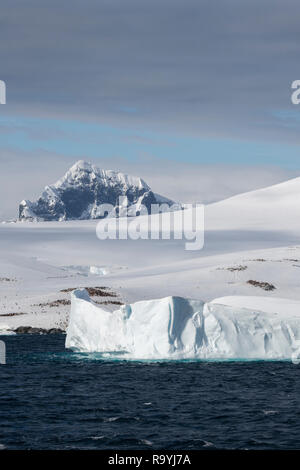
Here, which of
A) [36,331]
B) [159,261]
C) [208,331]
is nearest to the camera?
[208,331]

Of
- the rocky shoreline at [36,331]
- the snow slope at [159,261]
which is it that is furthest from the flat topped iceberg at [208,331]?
the snow slope at [159,261]

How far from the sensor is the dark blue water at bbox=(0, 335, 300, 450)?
27.4 m

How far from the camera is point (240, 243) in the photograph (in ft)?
447

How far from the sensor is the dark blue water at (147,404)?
2744 centimetres

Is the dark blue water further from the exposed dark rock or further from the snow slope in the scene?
the exposed dark rock

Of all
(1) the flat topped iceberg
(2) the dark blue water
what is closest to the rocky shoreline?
(2) the dark blue water

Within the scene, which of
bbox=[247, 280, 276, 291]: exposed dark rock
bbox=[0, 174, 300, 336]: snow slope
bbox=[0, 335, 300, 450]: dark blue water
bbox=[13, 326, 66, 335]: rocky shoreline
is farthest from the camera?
bbox=[247, 280, 276, 291]: exposed dark rock

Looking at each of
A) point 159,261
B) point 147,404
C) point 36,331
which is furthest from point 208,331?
point 159,261

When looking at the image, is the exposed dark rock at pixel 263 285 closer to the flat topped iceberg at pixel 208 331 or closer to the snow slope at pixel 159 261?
the snow slope at pixel 159 261

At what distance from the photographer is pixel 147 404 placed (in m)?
34.2

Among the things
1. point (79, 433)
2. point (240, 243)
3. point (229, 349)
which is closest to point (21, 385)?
point (79, 433)

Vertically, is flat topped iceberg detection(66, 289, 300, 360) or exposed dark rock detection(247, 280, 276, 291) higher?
exposed dark rock detection(247, 280, 276, 291)

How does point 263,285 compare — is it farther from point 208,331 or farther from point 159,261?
point 208,331

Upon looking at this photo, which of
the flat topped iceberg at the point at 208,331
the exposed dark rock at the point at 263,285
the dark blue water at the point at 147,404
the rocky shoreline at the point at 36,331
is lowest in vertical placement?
the dark blue water at the point at 147,404
